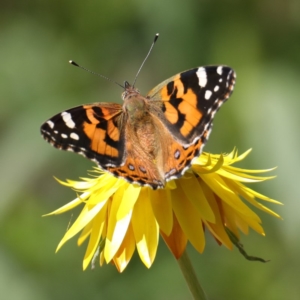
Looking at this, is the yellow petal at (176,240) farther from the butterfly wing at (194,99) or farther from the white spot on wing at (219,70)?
the white spot on wing at (219,70)

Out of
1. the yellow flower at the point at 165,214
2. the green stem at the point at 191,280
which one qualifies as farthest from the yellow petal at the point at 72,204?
the green stem at the point at 191,280

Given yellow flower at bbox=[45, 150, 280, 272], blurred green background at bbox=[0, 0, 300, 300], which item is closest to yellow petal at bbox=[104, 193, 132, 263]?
yellow flower at bbox=[45, 150, 280, 272]

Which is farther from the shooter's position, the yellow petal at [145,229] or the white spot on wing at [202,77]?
the white spot on wing at [202,77]

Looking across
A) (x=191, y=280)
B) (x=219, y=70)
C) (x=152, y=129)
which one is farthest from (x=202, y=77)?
(x=191, y=280)

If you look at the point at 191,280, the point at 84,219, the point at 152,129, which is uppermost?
the point at 152,129

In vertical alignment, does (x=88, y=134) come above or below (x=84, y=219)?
above

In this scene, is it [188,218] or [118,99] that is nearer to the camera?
[188,218]

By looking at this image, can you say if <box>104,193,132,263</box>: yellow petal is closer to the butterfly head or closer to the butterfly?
the butterfly

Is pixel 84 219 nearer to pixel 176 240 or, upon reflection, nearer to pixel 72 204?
pixel 72 204
